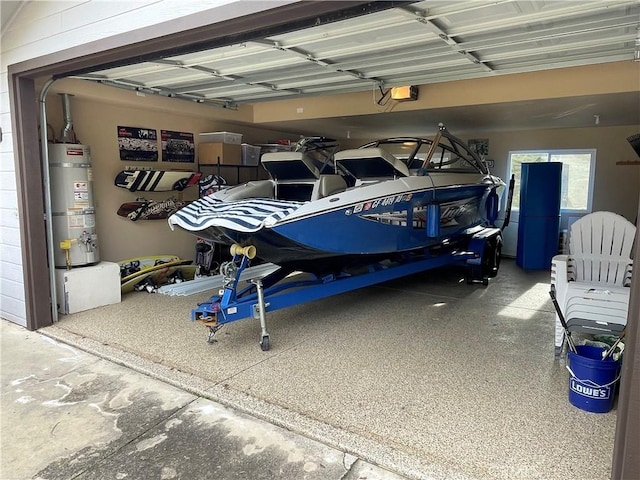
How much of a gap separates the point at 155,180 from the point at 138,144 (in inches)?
22.2

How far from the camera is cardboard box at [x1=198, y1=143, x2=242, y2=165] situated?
6.60m

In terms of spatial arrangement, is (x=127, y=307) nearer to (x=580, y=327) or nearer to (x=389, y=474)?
(x=389, y=474)

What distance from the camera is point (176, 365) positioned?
3.46 m

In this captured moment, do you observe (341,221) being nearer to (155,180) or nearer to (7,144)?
(155,180)

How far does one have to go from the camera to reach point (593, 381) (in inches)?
106

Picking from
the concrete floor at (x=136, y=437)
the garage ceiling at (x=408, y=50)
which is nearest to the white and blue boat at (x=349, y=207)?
the garage ceiling at (x=408, y=50)

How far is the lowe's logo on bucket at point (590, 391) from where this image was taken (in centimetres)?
269

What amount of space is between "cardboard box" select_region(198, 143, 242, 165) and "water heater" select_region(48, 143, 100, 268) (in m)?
2.00

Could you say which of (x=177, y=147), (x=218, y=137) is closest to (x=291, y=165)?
(x=218, y=137)

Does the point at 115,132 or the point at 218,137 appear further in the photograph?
the point at 218,137

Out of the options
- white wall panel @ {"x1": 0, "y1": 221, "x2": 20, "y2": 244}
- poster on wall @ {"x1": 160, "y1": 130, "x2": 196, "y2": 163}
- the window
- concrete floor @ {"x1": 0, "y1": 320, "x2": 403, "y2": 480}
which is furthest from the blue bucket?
the window

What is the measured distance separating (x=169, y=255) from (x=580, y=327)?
5243mm

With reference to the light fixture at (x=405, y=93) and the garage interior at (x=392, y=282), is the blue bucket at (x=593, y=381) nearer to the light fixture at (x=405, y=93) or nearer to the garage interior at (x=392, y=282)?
the garage interior at (x=392, y=282)

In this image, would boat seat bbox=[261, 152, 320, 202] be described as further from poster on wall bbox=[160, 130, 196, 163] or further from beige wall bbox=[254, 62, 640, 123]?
poster on wall bbox=[160, 130, 196, 163]
